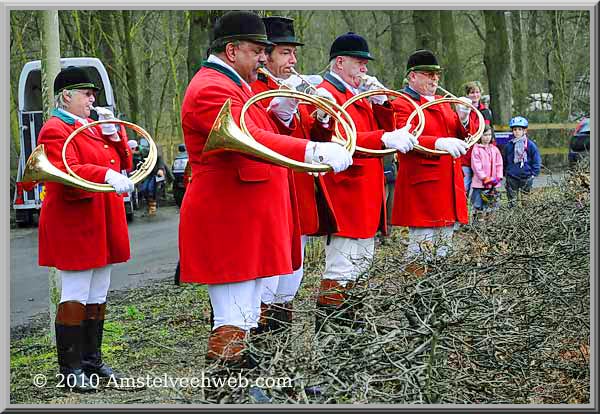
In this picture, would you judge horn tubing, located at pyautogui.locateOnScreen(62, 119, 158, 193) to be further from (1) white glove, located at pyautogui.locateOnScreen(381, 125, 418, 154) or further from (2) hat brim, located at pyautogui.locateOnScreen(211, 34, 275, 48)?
(1) white glove, located at pyautogui.locateOnScreen(381, 125, 418, 154)

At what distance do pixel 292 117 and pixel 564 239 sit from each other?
2.26 metres

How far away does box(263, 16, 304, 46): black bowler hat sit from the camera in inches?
231

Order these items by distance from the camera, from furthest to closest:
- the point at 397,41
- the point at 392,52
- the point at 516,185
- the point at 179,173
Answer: the point at 392,52 → the point at 397,41 → the point at 179,173 → the point at 516,185

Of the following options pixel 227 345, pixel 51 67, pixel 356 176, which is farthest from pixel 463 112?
pixel 227 345

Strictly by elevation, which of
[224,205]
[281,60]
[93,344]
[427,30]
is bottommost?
[93,344]

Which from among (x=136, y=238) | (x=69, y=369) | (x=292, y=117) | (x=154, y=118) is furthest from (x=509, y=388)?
(x=154, y=118)

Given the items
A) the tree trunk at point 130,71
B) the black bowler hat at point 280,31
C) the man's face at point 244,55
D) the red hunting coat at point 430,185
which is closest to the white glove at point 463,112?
the red hunting coat at point 430,185

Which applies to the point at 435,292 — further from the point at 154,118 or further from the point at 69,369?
the point at 154,118

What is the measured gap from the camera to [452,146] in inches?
265

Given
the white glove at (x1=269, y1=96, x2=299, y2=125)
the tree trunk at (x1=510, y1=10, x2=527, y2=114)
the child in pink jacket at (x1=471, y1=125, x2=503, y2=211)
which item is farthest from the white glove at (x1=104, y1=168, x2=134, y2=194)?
the tree trunk at (x1=510, y1=10, x2=527, y2=114)

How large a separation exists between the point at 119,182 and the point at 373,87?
1.88m

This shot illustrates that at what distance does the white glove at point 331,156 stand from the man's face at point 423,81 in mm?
3062

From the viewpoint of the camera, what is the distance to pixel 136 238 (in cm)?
1533

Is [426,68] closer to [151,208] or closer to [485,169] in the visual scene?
[485,169]
